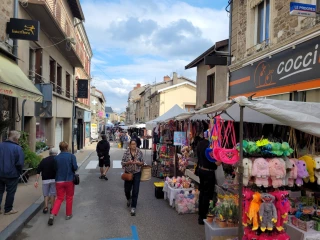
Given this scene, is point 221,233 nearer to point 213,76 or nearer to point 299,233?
point 299,233

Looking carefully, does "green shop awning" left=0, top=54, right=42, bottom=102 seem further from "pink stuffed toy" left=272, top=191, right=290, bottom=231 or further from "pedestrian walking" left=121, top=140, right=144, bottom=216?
"pink stuffed toy" left=272, top=191, right=290, bottom=231

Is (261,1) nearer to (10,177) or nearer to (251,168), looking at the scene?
(251,168)

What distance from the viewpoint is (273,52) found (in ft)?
28.9

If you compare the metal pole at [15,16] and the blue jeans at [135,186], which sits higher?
the metal pole at [15,16]

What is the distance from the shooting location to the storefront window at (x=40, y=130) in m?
12.6

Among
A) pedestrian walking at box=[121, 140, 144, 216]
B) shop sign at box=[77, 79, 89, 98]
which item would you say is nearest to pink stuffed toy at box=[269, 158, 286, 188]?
pedestrian walking at box=[121, 140, 144, 216]

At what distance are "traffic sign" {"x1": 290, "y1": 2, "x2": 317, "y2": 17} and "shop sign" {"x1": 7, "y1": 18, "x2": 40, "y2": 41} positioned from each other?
7329 millimetres

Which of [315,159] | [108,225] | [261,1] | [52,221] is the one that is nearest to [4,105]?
[52,221]

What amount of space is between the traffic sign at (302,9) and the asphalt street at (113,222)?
5225mm

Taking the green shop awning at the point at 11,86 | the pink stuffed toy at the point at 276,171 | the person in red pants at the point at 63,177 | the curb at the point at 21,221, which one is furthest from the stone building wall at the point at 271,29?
the curb at the point at 21,221

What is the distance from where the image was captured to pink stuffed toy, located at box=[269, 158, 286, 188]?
3.65 m

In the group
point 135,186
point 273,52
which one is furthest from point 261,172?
point 273,52

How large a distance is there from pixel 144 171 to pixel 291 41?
18.2 ft

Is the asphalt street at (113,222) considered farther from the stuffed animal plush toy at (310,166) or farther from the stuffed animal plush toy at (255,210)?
the stuffed animal plush toy at (310,166)
